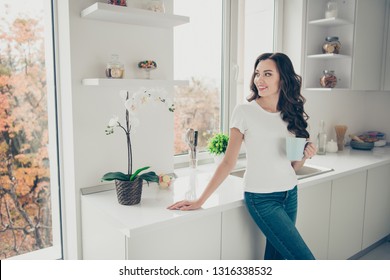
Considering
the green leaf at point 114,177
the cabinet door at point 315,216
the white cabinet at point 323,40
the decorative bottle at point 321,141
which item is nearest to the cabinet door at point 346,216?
the cabinet door at point 315,216

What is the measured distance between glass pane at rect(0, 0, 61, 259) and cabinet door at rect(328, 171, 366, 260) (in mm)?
1730

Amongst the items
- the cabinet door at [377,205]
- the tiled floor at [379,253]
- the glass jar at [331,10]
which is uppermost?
the glass jar at [331,10]

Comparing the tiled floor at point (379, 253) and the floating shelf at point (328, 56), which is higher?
the floating shelf at point (328, 56)

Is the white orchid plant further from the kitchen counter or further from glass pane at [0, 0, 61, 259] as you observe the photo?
glass pane at [0, 0, 61, 259]

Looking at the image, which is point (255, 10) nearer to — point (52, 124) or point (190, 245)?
point (52, 124)

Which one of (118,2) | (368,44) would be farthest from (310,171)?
(118,2)

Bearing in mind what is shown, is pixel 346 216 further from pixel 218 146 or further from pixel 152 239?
pixel 152 239

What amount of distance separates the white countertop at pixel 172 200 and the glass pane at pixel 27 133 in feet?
1.08

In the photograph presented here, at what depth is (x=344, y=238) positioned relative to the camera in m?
2.62

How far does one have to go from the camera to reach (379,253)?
2967 millimetres

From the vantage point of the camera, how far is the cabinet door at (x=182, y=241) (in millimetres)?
1555

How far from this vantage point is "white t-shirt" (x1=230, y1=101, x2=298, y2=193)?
1.76 m

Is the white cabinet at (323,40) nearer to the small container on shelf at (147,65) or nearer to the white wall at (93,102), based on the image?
the white wall at (93,102)

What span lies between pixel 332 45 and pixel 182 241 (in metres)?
2.08
